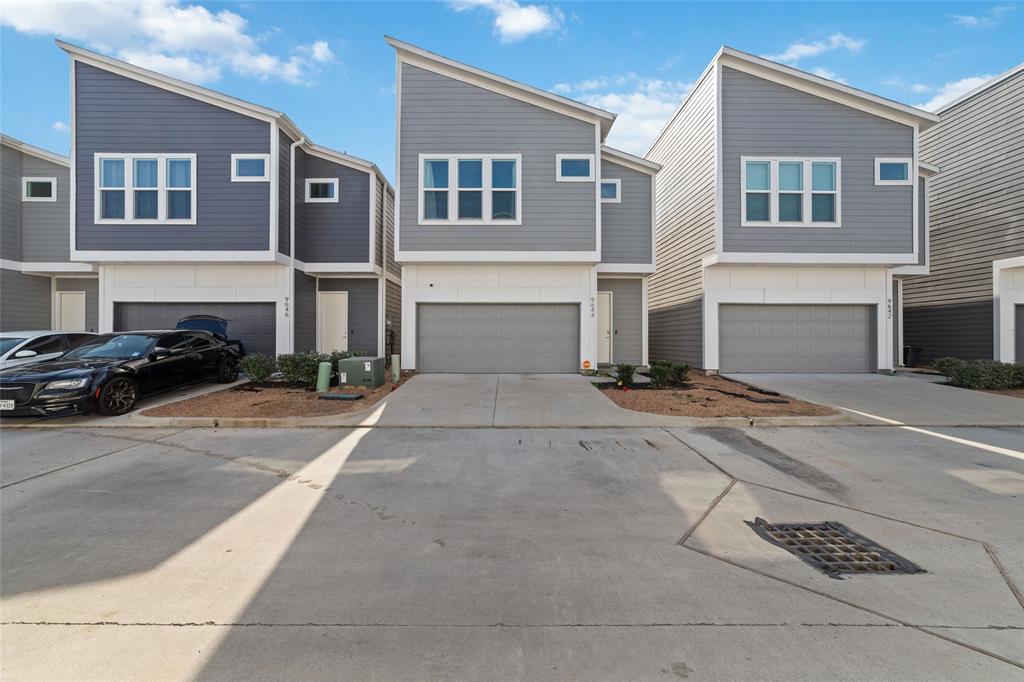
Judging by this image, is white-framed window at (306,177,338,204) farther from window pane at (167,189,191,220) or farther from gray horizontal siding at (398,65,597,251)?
gray horizontal siding at (398,65,597,251)

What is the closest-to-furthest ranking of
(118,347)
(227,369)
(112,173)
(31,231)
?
(118,347) < (227,369) < (112,173) < (31,231)

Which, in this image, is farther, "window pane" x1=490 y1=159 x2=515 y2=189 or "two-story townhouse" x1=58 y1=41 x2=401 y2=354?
"window pane" x1=490 y1=159 x2=515 y2=189

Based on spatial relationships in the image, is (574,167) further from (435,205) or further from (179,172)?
(179,172)

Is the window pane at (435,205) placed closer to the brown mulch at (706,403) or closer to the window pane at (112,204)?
the brown mulch at (706,403)

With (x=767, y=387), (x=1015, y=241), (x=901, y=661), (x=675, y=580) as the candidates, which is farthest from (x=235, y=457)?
(x=1015, y=241)

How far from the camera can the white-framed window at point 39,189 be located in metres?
15.1

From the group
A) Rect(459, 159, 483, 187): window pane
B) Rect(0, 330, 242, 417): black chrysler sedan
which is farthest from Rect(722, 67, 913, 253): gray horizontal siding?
Rect(0, 330, 242, 417): black chrysler sedan

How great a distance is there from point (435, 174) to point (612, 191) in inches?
217

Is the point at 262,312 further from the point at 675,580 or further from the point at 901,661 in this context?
the point at 901,661

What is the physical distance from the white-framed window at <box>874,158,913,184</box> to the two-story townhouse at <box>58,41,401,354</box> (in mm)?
16806

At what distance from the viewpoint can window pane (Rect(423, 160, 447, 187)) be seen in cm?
1273

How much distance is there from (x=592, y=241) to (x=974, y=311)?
42.1ft

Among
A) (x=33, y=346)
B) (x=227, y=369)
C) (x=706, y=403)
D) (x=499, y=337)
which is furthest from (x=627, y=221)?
(x=33, y=346)

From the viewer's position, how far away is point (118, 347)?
30.3 feet
